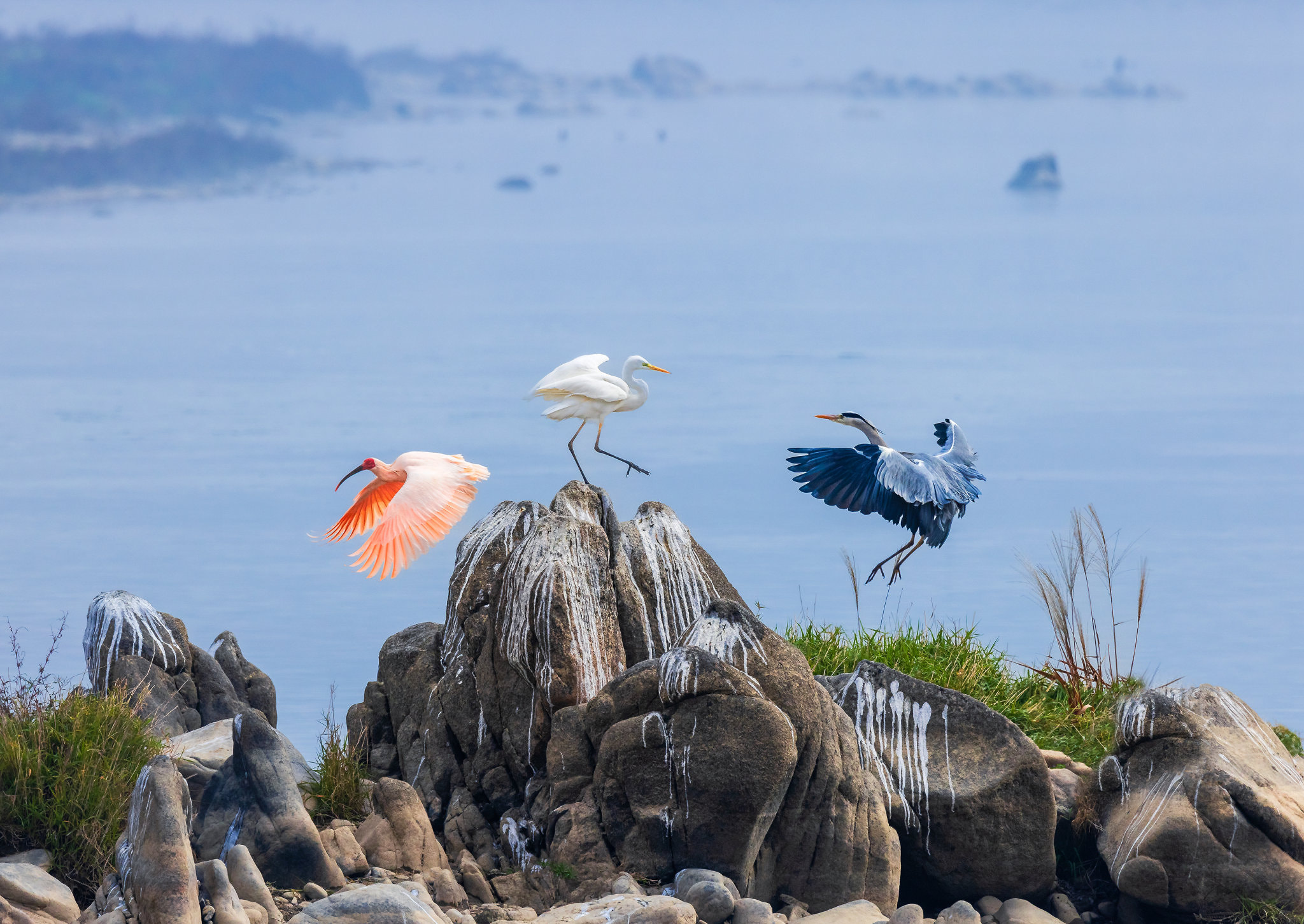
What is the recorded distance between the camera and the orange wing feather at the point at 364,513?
10.1 metres

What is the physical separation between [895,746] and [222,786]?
3.97 meters

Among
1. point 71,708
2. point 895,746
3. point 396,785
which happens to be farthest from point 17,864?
point 895,746

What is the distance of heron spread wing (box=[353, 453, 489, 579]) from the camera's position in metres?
9.48

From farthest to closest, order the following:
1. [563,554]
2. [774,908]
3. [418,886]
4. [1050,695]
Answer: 1. [1050,695]
2. [563,554]
3. [774,908]
4. [418,886]

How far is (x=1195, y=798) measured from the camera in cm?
861

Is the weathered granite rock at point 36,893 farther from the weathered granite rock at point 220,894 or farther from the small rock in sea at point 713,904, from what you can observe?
the small rock in sea at point 713,904

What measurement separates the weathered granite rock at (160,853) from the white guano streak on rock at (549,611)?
2.15 meters

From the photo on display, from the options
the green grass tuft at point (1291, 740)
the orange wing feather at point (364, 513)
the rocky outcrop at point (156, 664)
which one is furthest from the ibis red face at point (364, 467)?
the green grass tuft at point (1291, 740)

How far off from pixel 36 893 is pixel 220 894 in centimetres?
109

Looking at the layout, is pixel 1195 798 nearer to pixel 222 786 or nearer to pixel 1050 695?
pixel 1050 695

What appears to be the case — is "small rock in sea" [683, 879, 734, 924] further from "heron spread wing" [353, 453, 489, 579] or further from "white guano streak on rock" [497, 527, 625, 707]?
"heron spread wing" [353, 453, 489, 579]

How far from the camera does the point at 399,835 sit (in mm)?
8461

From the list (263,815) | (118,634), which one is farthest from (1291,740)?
(118,634)

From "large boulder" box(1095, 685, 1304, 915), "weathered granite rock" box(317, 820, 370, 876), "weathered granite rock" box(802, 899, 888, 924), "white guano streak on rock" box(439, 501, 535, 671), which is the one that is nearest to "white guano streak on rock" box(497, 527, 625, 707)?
"white guano streak on rock" box(439, 501, 535, 671)
